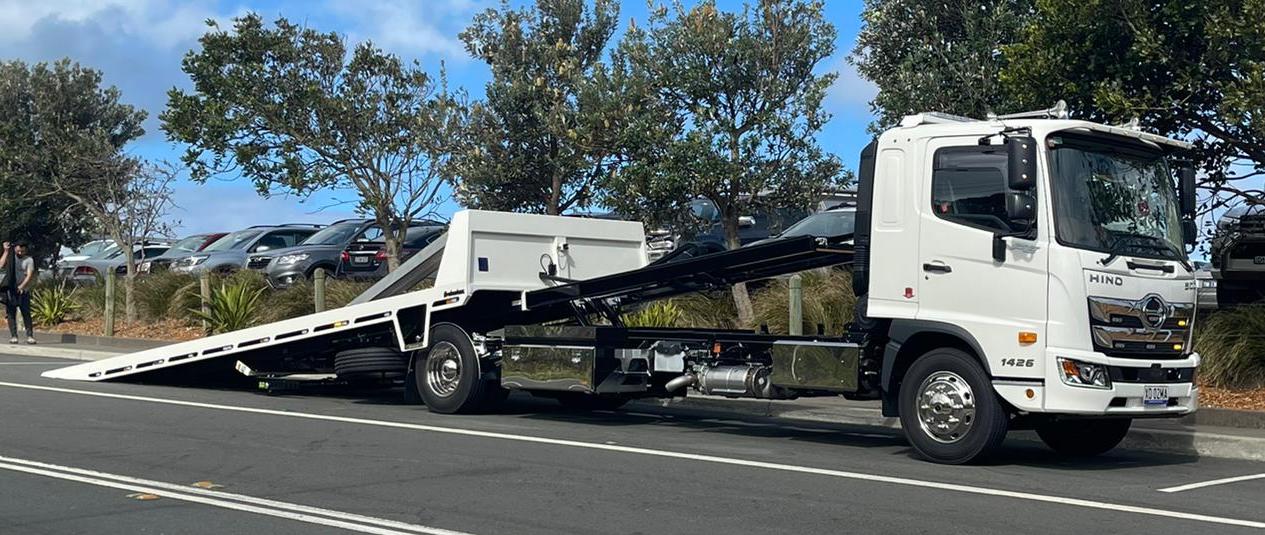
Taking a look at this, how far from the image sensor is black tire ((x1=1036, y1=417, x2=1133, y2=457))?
11.2m

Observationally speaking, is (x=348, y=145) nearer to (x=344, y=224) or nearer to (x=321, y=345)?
(x=344, y=224)

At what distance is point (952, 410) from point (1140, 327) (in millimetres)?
1388

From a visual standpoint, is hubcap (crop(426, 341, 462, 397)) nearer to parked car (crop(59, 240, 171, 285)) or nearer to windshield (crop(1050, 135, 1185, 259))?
windshield (crop(1050, 135, 1185, 259))

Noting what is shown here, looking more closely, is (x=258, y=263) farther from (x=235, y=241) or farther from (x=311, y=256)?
(x=235, y=241)

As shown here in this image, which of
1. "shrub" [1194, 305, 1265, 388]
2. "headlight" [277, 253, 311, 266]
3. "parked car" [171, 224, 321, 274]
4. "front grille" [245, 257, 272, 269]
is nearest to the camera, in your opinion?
"shrub" [1194, 305, 1265, 388]

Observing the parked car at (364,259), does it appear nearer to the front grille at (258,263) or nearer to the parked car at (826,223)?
the front grille at (258,263)

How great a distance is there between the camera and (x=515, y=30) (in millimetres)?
21328

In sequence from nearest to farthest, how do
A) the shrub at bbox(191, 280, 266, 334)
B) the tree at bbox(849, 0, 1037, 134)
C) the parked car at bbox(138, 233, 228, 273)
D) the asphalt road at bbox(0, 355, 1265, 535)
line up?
the asphalt road at bbox(0, 355, 1265, 535) < the tree at bbox(849, 0, 1037, 134) < the shrub at bbox(191, 280, 266, 334) < the parked car at bbox(138, 233, 228, 273)

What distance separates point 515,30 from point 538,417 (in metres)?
9.09

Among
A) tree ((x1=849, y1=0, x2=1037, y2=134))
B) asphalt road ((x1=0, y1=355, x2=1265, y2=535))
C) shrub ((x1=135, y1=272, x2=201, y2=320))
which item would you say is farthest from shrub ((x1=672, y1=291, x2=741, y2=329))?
shrub ((x1=135, y1=272, x2=201, y2=320))

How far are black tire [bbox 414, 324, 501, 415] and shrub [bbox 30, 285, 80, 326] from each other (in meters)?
15.3

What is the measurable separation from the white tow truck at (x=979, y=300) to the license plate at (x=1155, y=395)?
1cm

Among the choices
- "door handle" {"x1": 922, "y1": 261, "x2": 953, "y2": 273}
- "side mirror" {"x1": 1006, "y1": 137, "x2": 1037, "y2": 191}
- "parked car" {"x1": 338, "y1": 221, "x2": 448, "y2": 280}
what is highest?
"parked car" {"x1": 338, "y1": 221, "x2": 448, "y2": 280}

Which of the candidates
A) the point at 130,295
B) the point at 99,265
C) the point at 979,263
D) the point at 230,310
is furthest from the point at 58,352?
the point at 979,263
